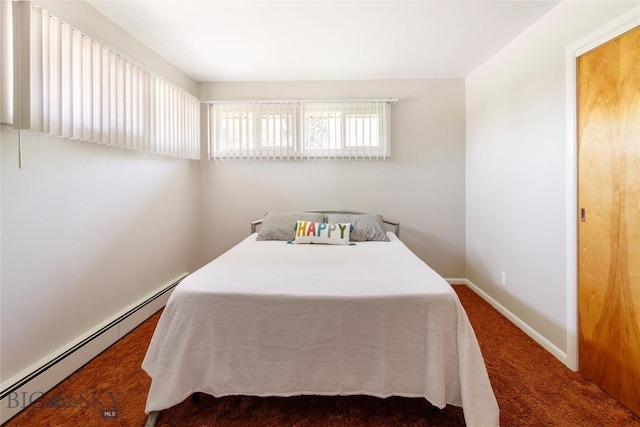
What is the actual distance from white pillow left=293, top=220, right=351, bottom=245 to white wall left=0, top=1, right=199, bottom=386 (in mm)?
1383

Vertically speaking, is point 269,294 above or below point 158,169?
below

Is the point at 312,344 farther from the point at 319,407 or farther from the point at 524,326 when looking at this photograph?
the point at 524,326

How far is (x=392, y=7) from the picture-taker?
192 cm

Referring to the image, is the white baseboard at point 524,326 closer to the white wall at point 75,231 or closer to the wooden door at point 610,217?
the wooden door at point 610,217

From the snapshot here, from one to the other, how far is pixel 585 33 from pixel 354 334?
2270 millimetres

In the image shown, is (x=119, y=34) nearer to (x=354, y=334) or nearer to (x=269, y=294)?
(x=269, y=294)

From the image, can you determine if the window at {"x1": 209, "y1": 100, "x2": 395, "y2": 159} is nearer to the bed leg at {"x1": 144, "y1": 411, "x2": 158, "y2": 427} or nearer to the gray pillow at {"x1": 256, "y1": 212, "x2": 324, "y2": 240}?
the gray pillow at {"x1": 256, "y1": 212, "x2": 324, "y2": 240}

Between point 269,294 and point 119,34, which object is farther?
point 119,34

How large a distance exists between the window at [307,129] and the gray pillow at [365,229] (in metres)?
0.82

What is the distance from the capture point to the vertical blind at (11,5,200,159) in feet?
4.87

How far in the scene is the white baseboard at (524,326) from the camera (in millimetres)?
1905

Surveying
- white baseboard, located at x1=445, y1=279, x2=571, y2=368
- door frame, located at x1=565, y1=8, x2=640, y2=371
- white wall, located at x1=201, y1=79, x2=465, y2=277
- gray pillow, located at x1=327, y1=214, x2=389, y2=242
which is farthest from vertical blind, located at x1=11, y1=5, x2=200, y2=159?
white baseboard, located at x1=445, y1=279, x2=571, y2=368

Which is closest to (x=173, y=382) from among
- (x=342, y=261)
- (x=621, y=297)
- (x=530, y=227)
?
(x=342, y=261)

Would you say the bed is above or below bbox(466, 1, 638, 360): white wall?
below
